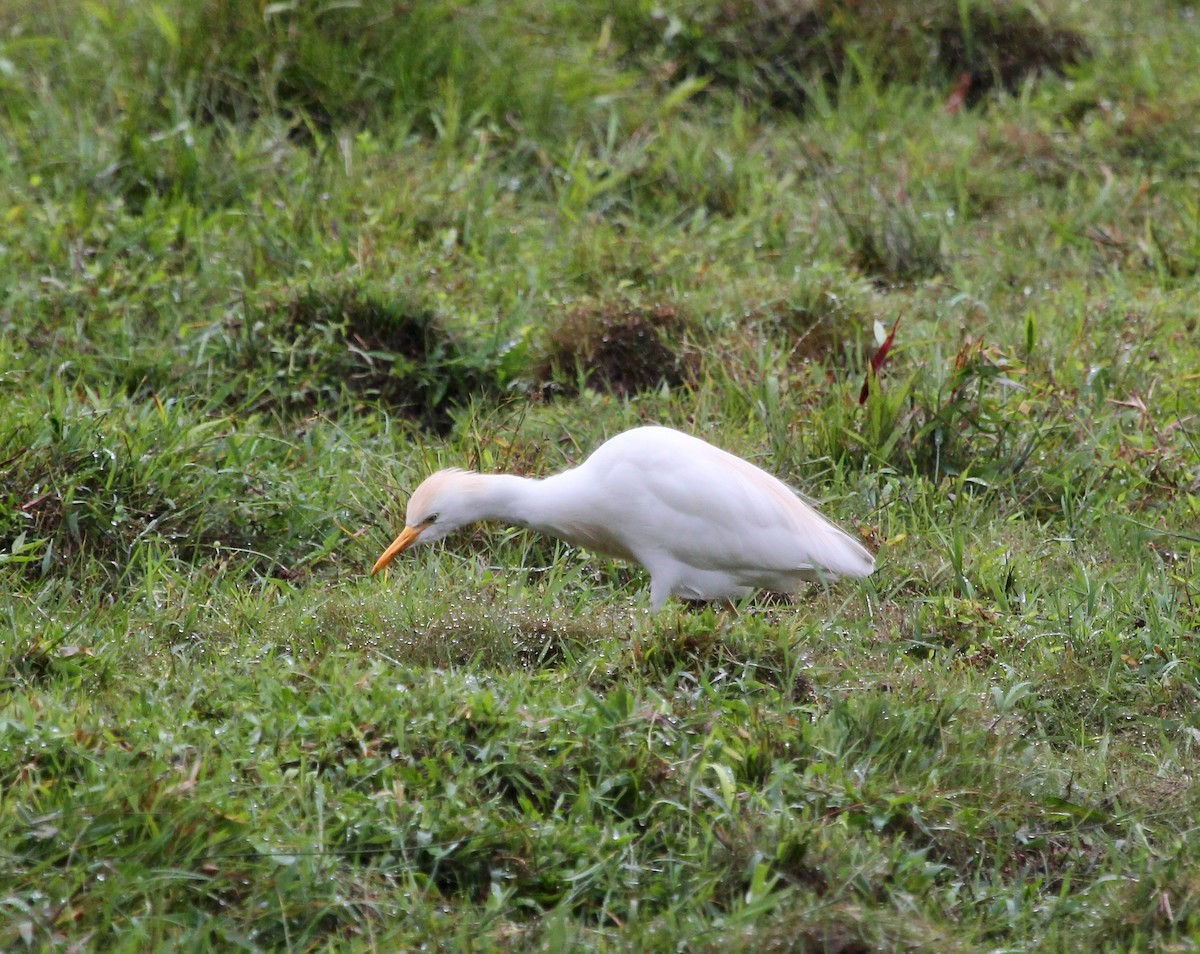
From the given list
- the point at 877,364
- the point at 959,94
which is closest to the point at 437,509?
the point at 877,364

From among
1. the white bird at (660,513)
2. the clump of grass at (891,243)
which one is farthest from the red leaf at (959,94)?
the white bird at (660,513)

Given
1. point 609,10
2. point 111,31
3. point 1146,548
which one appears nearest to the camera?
point 1146,548

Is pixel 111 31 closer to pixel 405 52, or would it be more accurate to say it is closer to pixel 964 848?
pixel 405 52

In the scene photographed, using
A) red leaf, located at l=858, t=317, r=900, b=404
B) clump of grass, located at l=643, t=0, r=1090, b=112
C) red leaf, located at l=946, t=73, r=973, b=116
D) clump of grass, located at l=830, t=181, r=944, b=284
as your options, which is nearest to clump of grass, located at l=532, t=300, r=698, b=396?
red leaf, located at l=858, t=317, r=900, b=404

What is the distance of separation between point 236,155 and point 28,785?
3869 mm

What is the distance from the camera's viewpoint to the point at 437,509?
14.2ft

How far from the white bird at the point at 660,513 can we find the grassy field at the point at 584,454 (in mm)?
138

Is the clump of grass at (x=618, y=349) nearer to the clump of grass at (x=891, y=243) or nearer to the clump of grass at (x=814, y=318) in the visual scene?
the clump of grass at (x=814, y=318)

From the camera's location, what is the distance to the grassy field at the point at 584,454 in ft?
10.3

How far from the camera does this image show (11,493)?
14.5 feet

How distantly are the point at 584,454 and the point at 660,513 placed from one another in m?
0.91

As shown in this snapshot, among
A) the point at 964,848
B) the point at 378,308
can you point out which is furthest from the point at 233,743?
the point at 378,308

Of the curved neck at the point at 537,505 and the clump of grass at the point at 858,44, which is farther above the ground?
the clump of grass at the point at 858,44

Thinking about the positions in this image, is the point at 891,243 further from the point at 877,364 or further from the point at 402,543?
the point at 402,543
